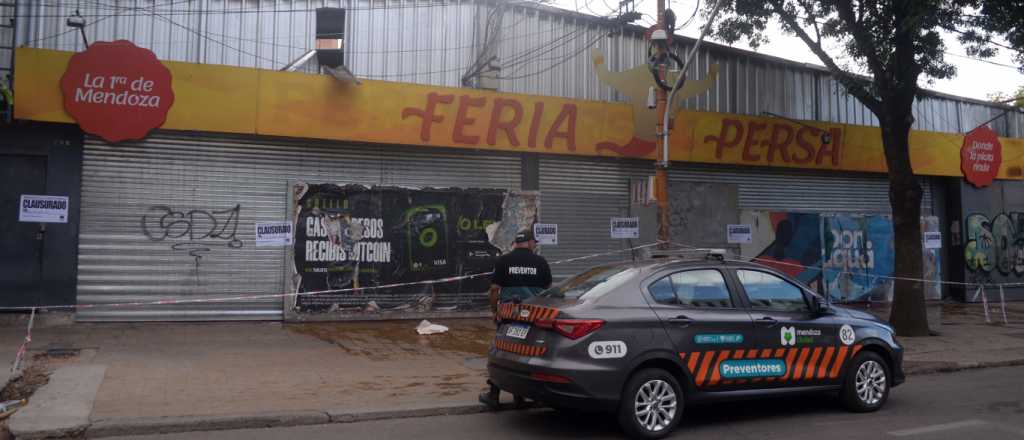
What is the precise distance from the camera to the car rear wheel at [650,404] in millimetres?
6348

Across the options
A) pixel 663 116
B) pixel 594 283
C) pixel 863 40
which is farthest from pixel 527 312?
pixel 863 40

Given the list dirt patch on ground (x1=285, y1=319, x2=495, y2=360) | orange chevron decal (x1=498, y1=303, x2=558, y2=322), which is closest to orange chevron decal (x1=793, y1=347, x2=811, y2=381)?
orange chevron decal (x1=498, y1=303, x2=558, y2=322)

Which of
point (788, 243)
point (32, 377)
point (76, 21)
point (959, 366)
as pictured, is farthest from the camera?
point (788, 243)

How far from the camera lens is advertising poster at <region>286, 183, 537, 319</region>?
1395cm

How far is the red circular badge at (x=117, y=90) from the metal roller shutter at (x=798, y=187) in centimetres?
1036

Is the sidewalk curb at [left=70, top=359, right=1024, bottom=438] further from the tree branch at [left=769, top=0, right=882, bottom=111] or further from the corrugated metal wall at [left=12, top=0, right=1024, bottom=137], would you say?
the tree branch at [left=769, top=0, right=882, bottom=111]

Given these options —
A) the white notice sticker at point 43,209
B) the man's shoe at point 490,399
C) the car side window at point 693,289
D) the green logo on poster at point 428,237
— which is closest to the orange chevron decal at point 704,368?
the car side window at point 693,289

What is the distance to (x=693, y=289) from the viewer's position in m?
7.02

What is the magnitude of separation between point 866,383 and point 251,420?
581 centimetres

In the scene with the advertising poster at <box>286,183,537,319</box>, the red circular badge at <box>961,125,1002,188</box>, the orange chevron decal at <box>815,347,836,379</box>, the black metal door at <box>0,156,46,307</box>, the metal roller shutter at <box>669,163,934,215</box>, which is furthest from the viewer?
the red circular badge at <box>961,125,1002,188</box>

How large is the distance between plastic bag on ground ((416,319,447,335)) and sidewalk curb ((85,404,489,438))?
557cm

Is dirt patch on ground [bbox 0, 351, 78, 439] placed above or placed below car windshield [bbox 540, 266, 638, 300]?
below

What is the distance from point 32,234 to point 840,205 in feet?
56.4

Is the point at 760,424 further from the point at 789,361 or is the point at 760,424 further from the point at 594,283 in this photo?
the point at 594,283
